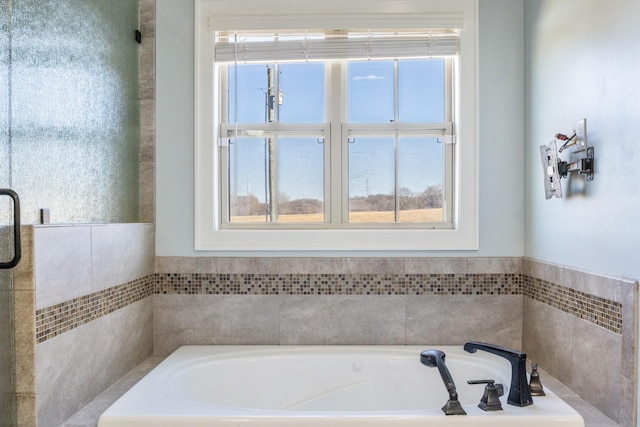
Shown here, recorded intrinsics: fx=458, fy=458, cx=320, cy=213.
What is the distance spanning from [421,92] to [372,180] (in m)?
0.54

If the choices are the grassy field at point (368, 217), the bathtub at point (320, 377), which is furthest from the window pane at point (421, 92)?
the bathtub at point (320, 377)

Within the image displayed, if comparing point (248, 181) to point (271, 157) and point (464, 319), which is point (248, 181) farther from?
point (464, 319)

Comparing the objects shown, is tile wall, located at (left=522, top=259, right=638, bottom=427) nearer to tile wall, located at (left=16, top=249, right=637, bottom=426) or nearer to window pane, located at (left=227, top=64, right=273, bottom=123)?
tile wall, located at (left=16, top=249, right=637, bottom=426)

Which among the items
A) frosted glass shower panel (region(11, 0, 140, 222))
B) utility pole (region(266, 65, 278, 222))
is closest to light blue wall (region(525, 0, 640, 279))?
utility pole (region(266, 65, 278, 222))

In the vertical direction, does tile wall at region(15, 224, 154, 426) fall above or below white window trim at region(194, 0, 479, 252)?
below

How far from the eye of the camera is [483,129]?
2.36 m

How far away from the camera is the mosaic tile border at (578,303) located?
160 cm

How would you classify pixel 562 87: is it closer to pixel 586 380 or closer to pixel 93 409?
pixel 586 380

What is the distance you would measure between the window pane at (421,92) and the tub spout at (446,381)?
1241mm

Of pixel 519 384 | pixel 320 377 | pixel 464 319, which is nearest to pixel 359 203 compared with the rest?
pixel 464 319

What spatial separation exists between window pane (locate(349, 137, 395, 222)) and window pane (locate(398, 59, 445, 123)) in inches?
7.5

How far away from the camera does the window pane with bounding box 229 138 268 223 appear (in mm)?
2488

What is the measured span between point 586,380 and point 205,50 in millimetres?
2279

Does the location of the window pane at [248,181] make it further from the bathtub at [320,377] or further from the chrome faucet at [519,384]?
the chrome faucet at [519,384]
